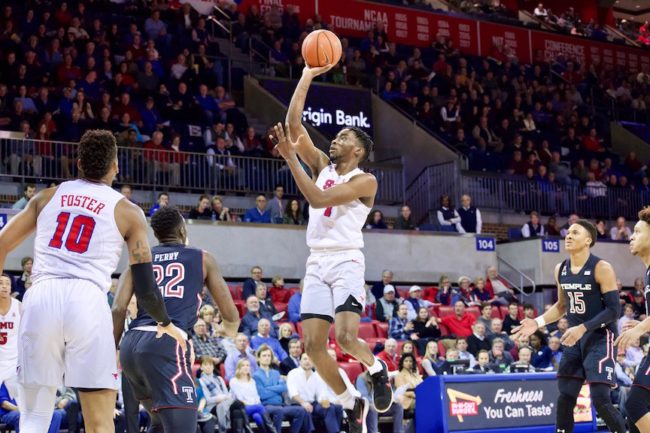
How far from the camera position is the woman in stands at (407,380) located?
1401cm

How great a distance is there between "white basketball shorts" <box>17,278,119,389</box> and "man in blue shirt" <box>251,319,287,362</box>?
8.80 m

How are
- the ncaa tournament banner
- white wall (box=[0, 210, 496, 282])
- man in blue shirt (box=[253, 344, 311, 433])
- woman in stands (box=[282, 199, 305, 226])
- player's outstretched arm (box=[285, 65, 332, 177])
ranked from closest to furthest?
player's outstretched arm (box=[285, 65, 332, 177]) → man in blue shirt (box=[253, 344, 311, 433]) → white wall (box=[0, 210, 496, 282]) → woman in stands (box=[282, 199, 305, 226]) → the ncaa tournament banner

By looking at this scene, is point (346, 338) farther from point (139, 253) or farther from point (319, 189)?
point (139, 253)

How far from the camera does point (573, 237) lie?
920 cm

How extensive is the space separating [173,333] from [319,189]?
1.76 m

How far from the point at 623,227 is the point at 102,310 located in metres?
18.2

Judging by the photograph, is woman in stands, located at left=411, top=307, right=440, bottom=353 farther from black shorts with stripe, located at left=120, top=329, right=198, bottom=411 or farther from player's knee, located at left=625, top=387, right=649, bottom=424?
black shorts with stripe, located at left=120, top=329, right=198, bottom=411

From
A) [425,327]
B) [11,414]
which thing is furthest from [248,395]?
[425,327]

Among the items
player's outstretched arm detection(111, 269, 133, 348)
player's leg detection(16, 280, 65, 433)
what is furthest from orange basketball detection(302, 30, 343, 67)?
player's leg detection(16, 280, 65, 433)

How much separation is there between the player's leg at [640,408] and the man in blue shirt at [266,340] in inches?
285

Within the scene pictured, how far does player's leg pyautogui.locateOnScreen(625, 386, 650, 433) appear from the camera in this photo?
7.84m

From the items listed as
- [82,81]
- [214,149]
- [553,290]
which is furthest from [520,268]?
[82,81]

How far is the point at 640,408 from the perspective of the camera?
7.85m

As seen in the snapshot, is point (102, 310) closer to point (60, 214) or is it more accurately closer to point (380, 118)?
point (60, 214)
